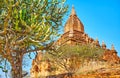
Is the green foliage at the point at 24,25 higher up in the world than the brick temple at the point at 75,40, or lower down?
lower down

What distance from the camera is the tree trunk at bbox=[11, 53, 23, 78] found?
14.1 metres

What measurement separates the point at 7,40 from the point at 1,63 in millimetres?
3735

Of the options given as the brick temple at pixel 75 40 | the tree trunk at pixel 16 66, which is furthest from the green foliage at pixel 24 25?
the brick temple at pixel 75 40

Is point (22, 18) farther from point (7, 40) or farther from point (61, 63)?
point (61, 63)

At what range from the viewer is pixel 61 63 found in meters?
38.8

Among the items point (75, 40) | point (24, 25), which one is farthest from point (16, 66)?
point (75, 40)

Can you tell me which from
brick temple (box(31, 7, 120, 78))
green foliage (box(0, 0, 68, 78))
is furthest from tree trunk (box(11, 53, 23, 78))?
brick temple (box(31, 7, 120, 78))

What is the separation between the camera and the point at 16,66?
48.1 ft

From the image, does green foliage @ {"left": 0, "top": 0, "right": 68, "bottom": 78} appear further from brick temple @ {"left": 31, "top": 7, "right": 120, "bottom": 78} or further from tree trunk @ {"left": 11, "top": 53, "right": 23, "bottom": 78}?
brick temple @ {"left": 31, "top": 7, "right": 120, "bottom": 78}

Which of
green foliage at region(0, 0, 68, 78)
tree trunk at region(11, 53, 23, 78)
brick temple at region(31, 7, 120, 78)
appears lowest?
tree trunk at region(11, 53, 23, 78)

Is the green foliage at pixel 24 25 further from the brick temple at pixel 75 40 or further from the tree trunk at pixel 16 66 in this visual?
the brick temple at pixel 75 40

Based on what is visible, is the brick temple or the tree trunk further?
the brick temple

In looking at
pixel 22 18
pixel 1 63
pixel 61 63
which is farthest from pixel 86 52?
pixel 22 18

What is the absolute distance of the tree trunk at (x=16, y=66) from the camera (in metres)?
14.1
